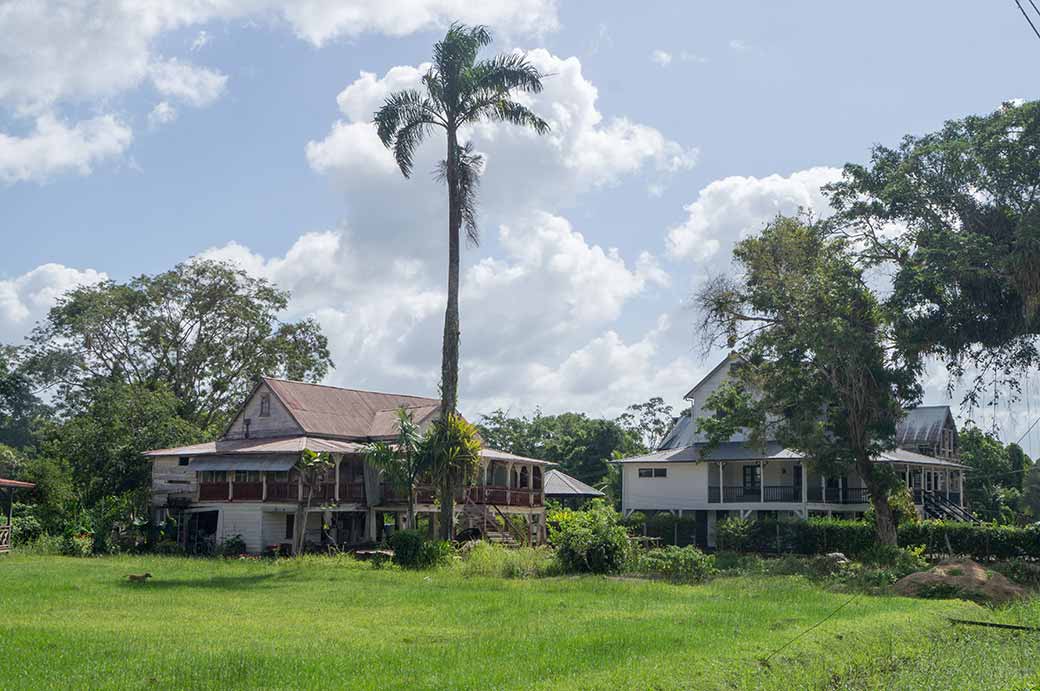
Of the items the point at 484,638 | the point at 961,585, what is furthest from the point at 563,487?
the point at 484,638

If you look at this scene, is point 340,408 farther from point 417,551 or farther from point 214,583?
point 214,583

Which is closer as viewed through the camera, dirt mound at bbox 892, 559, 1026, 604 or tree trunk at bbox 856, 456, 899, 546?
dirt mound at bbox 892, 559, 1026, 604

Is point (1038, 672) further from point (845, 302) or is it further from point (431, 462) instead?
point (431, 462)

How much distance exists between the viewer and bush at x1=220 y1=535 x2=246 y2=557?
38594mm

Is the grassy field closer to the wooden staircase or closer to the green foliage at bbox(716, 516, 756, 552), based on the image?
the wooden staircase

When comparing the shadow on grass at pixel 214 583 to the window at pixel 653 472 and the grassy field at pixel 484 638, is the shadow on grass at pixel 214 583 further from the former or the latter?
the window at pixel 653 472

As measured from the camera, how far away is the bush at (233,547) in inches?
1519

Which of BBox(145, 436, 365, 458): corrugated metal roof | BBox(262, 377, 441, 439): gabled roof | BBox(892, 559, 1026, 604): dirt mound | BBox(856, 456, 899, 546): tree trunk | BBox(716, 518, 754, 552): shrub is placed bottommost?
BBox(892, 559, 1026, 604): dirt mound

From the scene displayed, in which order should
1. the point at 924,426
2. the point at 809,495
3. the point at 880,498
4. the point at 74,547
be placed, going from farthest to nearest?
the point at 924,426 → the point at 809,495 → the point at 74,547 → the point at 880,498

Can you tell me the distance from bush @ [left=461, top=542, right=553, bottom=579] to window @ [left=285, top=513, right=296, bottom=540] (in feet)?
37.4

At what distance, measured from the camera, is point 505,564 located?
30594 mm

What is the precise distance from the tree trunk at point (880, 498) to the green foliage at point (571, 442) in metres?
32.0

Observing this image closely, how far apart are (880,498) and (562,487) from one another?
23.7 metres

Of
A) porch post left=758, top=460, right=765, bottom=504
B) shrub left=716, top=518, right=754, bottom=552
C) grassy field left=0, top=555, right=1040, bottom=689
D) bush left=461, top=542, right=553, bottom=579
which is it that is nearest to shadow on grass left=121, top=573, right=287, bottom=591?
grassy field left=0, top=555, right=1040, bottom=689
